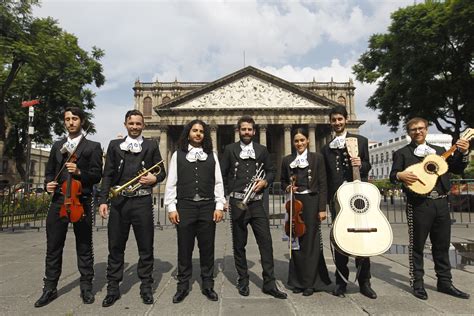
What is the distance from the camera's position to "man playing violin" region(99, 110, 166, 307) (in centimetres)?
414

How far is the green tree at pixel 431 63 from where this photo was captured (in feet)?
63.9

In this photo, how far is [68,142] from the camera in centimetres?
435

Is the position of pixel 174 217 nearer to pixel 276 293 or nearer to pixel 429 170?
pixel 276 293

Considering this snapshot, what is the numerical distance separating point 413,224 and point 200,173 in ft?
9.66

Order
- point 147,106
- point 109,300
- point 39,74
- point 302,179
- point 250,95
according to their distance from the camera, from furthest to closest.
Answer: point 147,106
point 250,95
point 39,74
point 302,179
point 109,300

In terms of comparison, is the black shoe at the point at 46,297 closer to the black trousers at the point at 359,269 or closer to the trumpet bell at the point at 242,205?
the trumpet bell at the point at 242,205

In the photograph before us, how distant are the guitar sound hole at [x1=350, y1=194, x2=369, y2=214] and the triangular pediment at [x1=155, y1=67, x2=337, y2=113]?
38772 mm

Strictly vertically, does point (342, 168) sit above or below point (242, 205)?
above

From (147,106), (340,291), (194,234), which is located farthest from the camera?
(147,106)

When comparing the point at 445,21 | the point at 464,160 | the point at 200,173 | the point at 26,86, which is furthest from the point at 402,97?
the point at 26,86

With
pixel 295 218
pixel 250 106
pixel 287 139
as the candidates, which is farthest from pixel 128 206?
pixel 250 106

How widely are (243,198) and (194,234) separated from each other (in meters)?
0.81

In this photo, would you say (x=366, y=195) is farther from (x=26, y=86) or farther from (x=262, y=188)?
(x=26, y=86)

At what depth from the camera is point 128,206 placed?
4.19 metres
